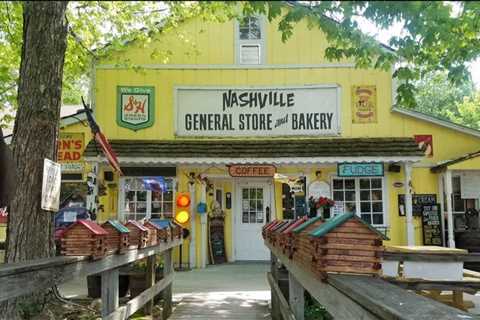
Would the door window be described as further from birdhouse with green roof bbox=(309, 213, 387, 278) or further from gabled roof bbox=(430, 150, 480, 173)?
birdhouse with green roof bbox=(309, 213, 387, 278)

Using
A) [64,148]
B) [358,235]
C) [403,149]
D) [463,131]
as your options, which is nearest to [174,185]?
[64,148]

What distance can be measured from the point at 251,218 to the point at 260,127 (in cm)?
235

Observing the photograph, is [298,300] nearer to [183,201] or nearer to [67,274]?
[67,274]

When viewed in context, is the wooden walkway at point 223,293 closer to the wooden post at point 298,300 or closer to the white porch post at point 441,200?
the wooden post at point 298,300

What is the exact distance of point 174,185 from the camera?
545 inches

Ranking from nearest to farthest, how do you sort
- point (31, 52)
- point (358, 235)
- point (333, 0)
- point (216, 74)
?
point (333, 0)
point (358, 235)
point (31, 52)
point (216, 74)

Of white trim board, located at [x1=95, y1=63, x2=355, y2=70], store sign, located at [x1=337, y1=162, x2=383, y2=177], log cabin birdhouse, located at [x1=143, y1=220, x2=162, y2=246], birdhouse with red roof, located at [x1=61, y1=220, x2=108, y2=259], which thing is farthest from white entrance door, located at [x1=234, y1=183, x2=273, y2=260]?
birdhouse with red roof, located at [x1=61, y1=220, x2=108, y2=259]

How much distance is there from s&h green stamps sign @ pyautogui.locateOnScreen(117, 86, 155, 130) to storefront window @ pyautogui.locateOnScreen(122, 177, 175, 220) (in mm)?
1379

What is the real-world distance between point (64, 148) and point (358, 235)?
40.6ft

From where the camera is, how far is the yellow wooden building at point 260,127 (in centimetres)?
1366

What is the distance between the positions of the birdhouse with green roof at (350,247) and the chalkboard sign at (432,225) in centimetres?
1157

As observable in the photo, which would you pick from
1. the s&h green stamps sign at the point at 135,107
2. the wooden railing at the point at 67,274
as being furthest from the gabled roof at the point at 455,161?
the wooden railing at the point at 67,274

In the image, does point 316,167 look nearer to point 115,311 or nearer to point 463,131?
point 463,131

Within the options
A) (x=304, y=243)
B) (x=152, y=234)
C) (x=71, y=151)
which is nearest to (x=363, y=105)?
(x=71, y=151)
